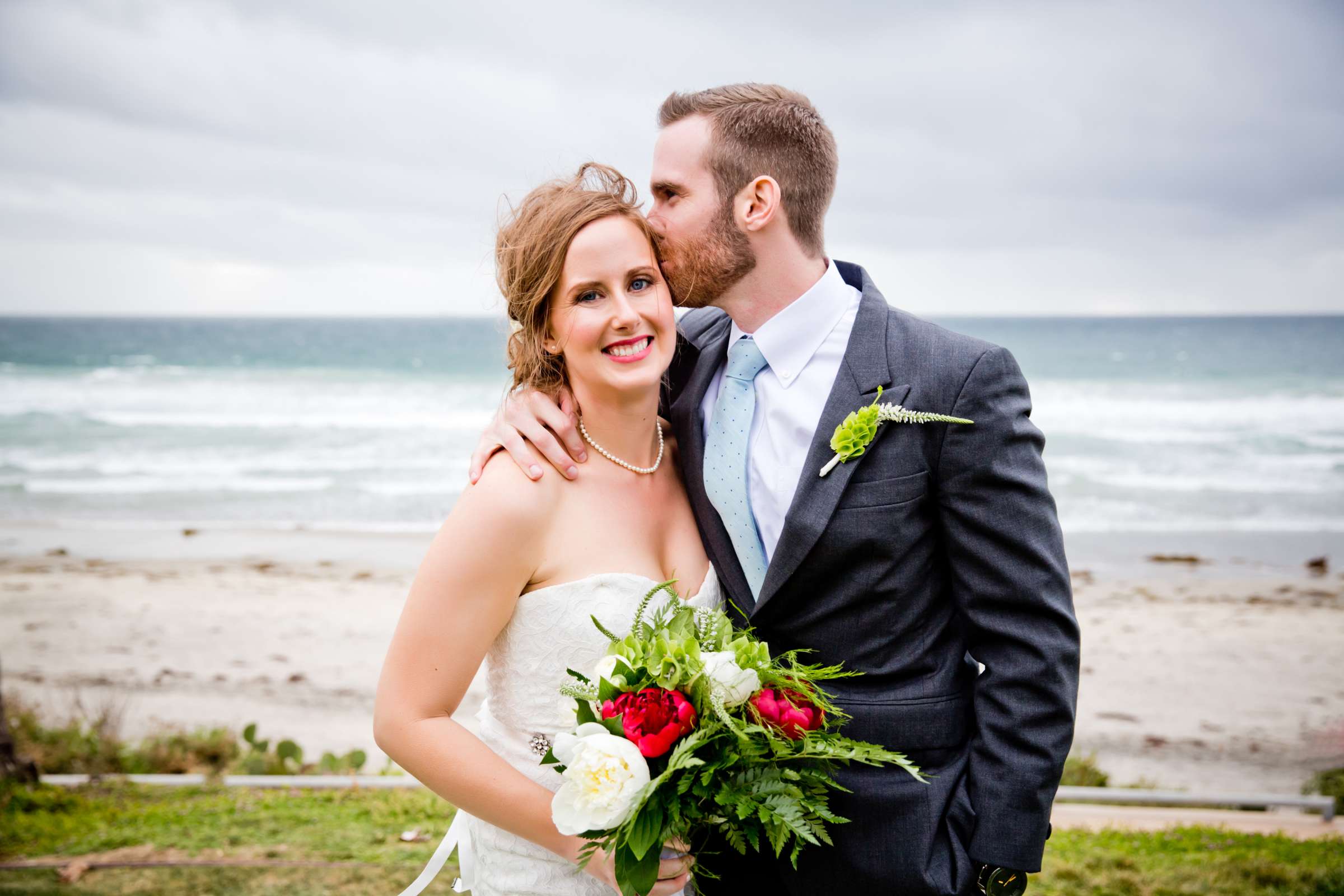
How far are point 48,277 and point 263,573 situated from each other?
5415cm

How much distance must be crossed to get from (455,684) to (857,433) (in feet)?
3.93

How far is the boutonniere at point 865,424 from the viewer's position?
2.25 meters

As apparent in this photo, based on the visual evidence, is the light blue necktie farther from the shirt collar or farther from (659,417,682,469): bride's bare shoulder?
(659,417,682,469): bride's bare shoulder

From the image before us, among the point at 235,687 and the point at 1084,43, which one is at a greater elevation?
the point at 1084,43

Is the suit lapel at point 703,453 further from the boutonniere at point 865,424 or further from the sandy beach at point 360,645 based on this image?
the sandy beach at point 360,645

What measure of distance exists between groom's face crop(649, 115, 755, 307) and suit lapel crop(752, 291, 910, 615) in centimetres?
45

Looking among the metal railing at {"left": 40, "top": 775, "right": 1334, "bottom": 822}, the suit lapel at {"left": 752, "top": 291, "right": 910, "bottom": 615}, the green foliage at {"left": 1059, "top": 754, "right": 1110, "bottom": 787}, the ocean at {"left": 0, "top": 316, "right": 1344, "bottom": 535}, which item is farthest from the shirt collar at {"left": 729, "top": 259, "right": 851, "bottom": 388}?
the green foliage at {"left": 1059, "top": 754, "right": 1110, "bottom": 787}

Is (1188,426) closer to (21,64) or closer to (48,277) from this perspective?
(21,64)

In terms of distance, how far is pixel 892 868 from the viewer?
2252 millimetres

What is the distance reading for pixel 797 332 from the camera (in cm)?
263

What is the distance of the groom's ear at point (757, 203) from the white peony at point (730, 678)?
1400 mm

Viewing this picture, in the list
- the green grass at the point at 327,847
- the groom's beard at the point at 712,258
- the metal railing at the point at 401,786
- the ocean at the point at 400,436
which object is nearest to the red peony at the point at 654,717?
the groom's beard at the point at 712,258

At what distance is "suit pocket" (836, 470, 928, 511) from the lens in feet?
7.46

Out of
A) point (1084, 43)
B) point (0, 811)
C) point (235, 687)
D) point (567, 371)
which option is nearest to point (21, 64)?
point (235, 687)
